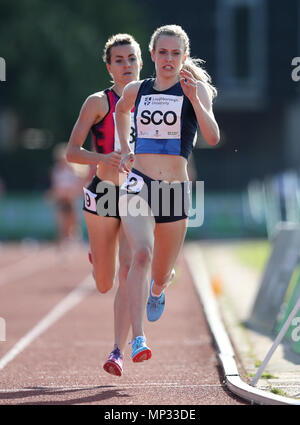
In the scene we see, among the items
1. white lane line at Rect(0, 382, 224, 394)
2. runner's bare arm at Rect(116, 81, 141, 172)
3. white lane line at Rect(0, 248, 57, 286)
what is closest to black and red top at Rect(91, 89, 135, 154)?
runner's bare arm at Rect(116, 81, 141, 172)

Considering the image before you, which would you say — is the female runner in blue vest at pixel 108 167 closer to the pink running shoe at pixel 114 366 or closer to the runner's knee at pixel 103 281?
the runner's knee at pixel 103 281

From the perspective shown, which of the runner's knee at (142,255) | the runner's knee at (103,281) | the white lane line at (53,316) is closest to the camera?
the runner's knee at (142,255)

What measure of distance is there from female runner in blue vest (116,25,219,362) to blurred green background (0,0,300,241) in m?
22.5

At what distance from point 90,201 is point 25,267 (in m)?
13.8

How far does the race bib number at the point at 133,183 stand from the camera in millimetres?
6773

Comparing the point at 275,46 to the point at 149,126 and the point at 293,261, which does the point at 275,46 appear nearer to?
the point at 293,261

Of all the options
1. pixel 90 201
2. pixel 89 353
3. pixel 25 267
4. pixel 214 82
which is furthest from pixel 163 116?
pixel 214 82

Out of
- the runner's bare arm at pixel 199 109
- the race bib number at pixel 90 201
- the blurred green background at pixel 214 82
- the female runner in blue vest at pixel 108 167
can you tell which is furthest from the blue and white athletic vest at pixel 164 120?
the blurred green background at pixel 214 82

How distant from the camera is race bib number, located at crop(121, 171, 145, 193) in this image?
Answer: 6773 millimetres

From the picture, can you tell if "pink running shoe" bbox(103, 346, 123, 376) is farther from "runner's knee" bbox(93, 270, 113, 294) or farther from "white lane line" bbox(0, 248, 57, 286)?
"white lane line" bbox(0, 248, 57, 286)

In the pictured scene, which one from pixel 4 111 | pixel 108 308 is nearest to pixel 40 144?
pixel 4 111

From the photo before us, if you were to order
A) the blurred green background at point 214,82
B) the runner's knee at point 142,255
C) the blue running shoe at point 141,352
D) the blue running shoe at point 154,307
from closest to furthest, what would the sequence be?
the blue running shoe at point 141,352 < the runner's knee at point 142,255 < the blue running shoe at point 154,307 < the blurred green background at point 214,82

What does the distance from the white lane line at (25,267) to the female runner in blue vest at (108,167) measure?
32.5 feet

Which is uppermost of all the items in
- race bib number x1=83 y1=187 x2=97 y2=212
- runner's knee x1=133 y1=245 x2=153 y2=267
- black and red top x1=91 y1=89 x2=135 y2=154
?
black and red top x1=91 y1=89 x2=135 y2=154
